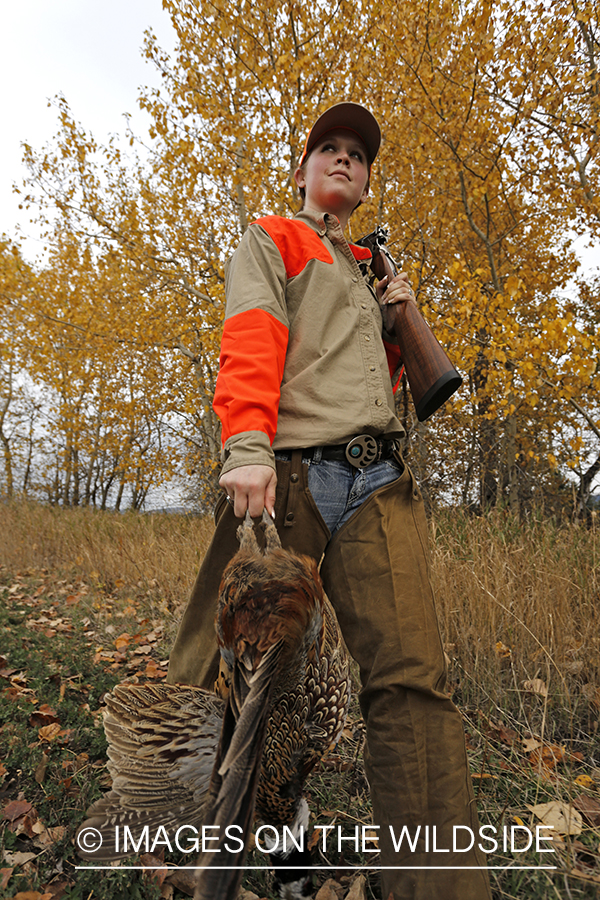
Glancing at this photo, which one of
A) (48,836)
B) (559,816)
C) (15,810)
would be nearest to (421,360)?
(559,816)

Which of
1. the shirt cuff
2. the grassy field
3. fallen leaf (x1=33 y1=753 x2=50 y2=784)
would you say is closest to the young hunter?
the shirt cuff

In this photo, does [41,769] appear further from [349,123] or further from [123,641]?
[349,123]

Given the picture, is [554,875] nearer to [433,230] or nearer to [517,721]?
[517,721]

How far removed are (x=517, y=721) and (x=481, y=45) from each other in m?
6.82

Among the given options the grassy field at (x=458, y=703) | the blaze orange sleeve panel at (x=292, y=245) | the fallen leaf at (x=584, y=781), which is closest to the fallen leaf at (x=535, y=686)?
the grassy field at (x=458, y=703)

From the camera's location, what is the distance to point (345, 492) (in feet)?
5.49

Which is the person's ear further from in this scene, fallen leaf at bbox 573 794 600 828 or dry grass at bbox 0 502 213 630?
dry grass at bbox 0 502 213 630

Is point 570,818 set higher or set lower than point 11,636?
lower

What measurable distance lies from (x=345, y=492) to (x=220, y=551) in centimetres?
50

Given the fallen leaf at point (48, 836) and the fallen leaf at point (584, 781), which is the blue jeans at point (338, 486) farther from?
the fallen leaf at point (48, 836)

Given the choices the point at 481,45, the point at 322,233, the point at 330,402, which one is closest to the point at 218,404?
the point at 330,402

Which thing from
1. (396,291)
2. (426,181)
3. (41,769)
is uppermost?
(426,181)

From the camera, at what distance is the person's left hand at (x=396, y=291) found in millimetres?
2025

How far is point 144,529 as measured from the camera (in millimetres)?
7949
